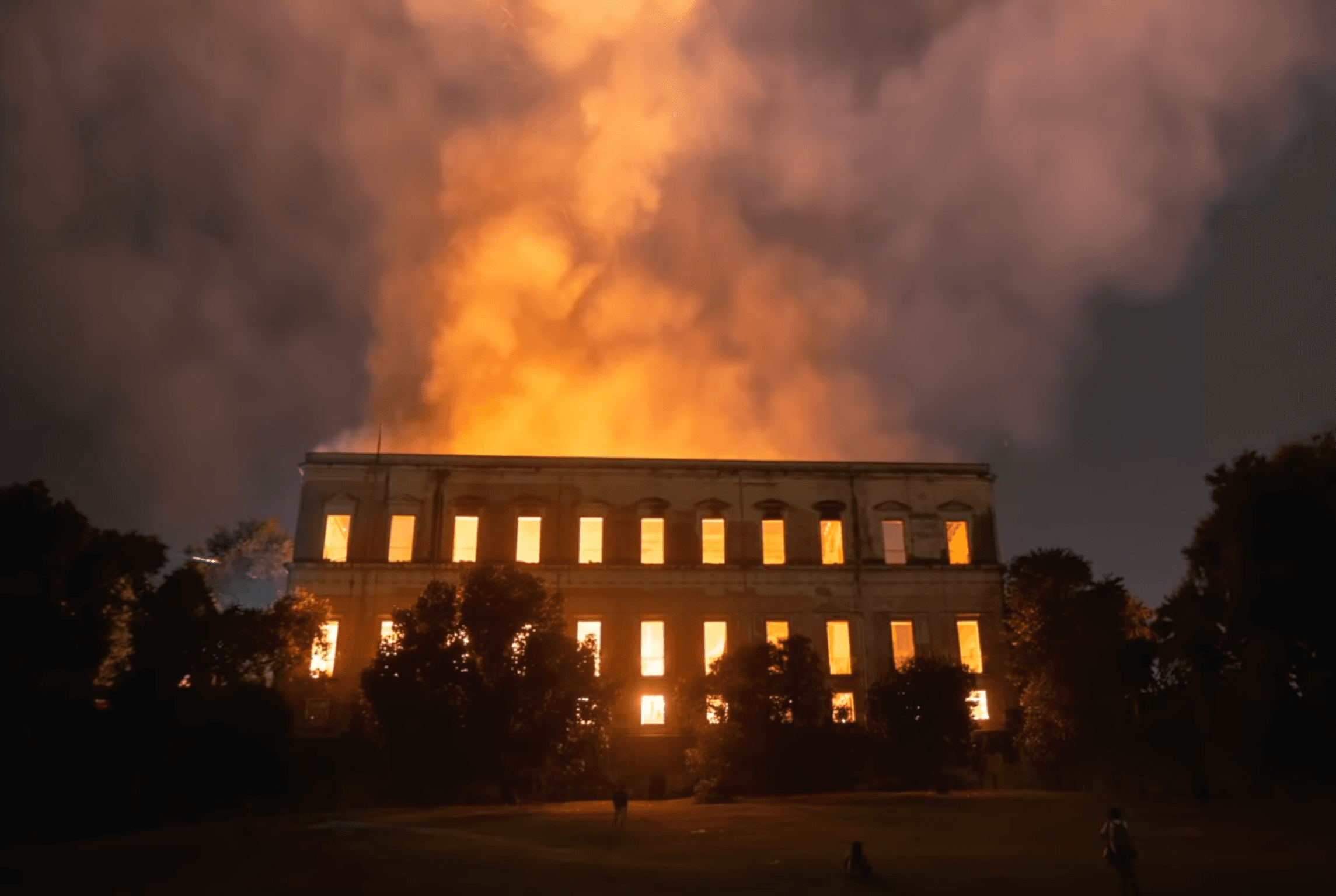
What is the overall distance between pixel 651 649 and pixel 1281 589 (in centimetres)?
2784

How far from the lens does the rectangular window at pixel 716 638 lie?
1902 inches

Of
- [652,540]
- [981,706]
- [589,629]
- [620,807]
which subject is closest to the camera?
[620,807]

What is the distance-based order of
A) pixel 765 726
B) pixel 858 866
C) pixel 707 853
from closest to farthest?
1. pixel 858 866
2. pixel 707 853
3. pixel 765 726

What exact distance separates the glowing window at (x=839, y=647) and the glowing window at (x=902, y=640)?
7.24 feet

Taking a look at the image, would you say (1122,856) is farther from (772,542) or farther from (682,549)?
(772,542)

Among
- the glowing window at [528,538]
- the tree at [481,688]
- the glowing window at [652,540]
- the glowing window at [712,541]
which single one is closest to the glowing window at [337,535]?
the glowing window at [528,538]

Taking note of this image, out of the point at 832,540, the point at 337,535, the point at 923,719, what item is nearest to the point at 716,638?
the point at 832,540

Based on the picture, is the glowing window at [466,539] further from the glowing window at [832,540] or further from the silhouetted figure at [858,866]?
the silhouetted figure at [858,866]

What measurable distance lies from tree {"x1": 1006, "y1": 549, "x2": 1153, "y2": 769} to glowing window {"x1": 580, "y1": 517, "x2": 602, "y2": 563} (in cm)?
2002

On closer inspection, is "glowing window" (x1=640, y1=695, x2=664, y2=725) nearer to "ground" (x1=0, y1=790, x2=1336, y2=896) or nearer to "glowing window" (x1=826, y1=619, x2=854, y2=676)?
"glowing window" (x1=826, y1=619, x2=854, y2=676)

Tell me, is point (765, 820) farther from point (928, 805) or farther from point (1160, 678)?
point (1160, 678)

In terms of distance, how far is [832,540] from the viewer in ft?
169

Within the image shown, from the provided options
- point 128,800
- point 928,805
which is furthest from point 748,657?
point 128,800

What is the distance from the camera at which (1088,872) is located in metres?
20.2
